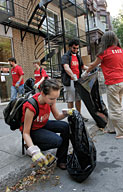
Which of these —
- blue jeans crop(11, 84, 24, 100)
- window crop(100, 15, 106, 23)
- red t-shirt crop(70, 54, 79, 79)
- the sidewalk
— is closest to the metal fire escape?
blue jeans crop(11, 84, 24, 100)

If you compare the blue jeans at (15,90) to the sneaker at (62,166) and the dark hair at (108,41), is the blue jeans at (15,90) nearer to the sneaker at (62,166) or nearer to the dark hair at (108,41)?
the dark hair at (108,41)

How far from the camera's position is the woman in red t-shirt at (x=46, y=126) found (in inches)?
79.0

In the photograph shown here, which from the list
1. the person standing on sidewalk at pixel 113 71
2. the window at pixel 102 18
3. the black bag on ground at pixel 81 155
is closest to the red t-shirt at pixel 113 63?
the person standing on sidewalk at pixel 113 71

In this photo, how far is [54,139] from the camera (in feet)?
7.07

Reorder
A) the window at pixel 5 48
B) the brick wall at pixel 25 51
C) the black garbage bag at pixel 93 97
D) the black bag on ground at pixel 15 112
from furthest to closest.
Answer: the brick wall at pixel 25 51 → the window at pixel 5 48 → the black garbage bag at pixel 93 97 → the black bag on ground at pixel 15 112

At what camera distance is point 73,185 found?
1.93 m

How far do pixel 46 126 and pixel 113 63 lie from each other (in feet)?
5.42

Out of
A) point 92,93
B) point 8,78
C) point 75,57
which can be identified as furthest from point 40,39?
point 92,93

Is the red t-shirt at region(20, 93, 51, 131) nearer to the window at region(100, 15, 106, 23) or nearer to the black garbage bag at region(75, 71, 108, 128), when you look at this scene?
the black garbage bag at region(75, 71, 108, 128)

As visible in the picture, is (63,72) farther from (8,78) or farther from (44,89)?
(8,78)

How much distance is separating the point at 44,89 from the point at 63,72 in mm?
2135

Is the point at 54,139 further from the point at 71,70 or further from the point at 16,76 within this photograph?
the point at 16,76

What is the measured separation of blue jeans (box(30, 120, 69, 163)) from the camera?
2.17 m

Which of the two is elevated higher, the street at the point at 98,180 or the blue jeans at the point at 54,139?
the blue jeans at the point at 54,139
